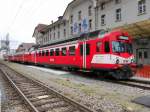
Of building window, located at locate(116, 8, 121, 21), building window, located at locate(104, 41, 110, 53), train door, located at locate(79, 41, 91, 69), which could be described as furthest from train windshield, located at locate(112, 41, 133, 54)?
building window, located at locate(116, 8, 121, 21)

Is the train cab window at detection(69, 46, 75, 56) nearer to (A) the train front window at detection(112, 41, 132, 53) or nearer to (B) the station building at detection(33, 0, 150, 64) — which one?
(B) the station building at detection(33, 0, 150, 64)

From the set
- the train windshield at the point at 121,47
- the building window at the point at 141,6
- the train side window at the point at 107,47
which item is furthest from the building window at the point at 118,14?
the train side window at the point at 107,47

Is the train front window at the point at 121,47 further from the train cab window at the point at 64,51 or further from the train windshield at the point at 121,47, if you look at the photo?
the train cab window at the point at 64,51

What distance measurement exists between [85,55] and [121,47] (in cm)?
322

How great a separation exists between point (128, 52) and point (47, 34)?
46.6m

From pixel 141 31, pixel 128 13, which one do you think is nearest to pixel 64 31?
pixel 128 13

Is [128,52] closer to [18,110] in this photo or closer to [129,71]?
[129,71]

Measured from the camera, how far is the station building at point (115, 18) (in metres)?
24.9

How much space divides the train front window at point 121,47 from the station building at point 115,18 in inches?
52.4

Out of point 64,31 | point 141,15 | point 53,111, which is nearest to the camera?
point 53,111

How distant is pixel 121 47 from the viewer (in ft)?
52.9

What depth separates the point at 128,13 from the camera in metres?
29.1

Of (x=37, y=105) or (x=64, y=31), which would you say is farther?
(x=64, y=31)

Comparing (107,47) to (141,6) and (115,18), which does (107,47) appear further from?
(115,18)
